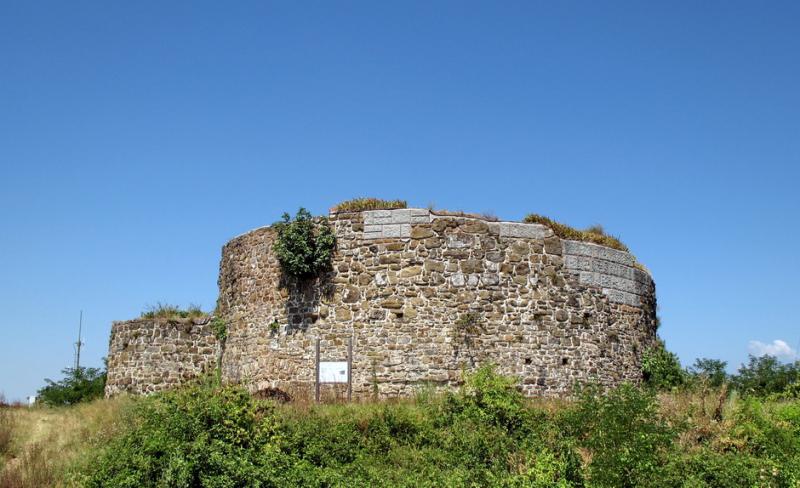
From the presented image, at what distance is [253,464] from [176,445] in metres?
1.31

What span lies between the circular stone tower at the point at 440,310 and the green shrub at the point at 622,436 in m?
2.88

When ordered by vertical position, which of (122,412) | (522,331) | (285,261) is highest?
(285,261)

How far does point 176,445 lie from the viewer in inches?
492

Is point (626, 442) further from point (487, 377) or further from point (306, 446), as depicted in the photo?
point (306, 446)

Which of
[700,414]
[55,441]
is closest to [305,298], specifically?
[55,441]

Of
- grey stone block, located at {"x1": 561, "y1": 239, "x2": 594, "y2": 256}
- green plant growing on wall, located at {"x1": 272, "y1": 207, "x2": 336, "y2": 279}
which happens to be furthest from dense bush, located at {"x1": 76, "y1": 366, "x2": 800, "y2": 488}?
grey stone block, located at {"x1": 561, "y1": 239, "x2": 594, "y2": 256}

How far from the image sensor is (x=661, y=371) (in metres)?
20.3

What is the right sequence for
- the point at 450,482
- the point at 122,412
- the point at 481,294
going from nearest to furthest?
the point at 450,482, the point at 122,412, the point at 481,294

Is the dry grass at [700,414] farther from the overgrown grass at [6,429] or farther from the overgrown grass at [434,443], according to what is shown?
the overgrown grass at [6,429]

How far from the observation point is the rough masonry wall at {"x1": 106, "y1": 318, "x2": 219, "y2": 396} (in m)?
21.4

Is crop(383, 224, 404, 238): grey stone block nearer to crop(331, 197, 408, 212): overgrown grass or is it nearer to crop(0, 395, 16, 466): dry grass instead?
crop(331, 197, 408, 212): overgrown grass

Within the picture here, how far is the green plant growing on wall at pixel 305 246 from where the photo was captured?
18359mm

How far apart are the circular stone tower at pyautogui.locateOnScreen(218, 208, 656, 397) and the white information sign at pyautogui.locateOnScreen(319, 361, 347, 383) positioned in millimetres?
208

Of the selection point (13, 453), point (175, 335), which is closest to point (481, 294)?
point (175, 335)
